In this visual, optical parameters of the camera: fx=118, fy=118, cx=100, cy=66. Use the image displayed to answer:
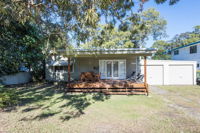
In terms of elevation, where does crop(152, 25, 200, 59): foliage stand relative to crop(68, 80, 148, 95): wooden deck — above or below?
above

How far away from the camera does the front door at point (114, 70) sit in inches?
404

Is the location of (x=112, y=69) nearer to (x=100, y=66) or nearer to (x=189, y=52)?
(x=100, y=66)

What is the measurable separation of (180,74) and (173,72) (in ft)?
2.02

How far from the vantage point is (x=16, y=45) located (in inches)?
Result: 367

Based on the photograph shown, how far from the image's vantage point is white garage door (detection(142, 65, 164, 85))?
1052 centimetres

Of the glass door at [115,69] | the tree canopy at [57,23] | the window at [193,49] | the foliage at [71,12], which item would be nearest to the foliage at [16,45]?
the tree canopy at [57,23]

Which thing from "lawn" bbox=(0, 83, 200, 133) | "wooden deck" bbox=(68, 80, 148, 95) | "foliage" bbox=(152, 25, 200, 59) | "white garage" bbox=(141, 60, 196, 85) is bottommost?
"lawn" bbox=(0, 83, 200, 133)

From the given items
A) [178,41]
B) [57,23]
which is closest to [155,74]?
[57,23]

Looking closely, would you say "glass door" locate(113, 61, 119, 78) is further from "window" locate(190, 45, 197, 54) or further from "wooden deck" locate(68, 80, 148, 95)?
"window" locate(190, 45, 197, 54)

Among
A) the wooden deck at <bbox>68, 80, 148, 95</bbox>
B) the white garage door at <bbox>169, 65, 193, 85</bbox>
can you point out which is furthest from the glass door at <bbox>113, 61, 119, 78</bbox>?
the white garage door at <bbox>169, 65, 193, 85</bbox>

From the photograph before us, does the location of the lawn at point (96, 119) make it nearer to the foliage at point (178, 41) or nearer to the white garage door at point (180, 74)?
the white garage door at point (180, 74)

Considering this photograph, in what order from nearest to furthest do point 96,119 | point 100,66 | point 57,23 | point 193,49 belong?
point 96,119
point 57,23
point 100,66
point 193,49

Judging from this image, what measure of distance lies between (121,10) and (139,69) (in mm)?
6920

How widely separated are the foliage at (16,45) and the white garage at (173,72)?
9.85 metres
